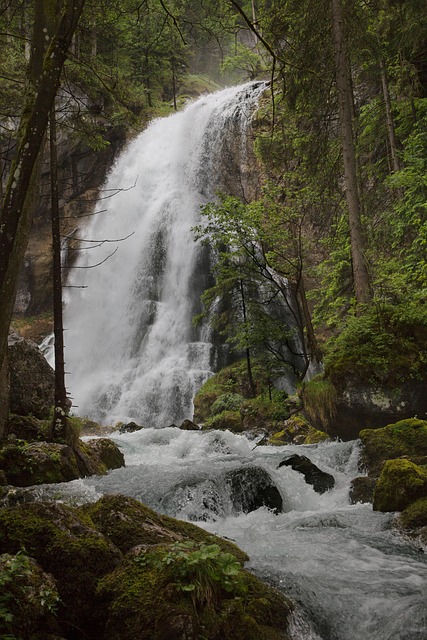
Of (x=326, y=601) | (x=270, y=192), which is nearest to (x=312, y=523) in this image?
(x=326, y=601)

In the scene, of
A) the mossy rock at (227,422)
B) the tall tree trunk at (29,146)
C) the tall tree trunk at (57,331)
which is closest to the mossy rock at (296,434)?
the mossy rock at (227,422)

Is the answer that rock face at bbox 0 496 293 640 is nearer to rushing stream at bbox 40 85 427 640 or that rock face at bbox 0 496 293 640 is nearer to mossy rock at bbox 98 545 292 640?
mossy rock at bbox 98 545 292 640

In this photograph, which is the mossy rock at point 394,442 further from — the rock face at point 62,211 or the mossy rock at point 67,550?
the rock face at point 62,211

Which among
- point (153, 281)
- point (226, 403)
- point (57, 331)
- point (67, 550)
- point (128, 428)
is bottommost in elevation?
point (67, 550)

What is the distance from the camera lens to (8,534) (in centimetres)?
371

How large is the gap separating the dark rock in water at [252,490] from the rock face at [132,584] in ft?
10.7

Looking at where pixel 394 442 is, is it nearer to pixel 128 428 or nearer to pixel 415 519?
pixel 415 519

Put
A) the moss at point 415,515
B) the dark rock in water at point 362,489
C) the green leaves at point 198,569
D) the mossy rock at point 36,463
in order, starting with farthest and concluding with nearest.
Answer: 1. the mossy rock at point 36,463
2. the dark rock in water at point 362,489
3. the moss at point 415,515
4. the green leaves at point 198,569

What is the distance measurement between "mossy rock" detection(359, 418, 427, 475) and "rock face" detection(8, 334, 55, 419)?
682 cm

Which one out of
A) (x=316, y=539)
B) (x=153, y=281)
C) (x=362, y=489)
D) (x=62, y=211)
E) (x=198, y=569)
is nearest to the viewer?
(x=198, y=569)

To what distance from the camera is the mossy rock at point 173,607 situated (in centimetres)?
298

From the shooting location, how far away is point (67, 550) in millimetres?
3555

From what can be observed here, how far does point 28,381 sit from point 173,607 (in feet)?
27.8

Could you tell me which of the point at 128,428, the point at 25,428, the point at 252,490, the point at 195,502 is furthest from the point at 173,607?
the point at 128,428
